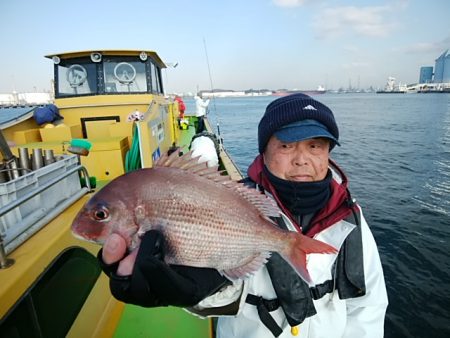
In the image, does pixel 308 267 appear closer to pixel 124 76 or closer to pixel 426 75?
pixel 124 76

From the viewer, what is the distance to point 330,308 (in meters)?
1.90

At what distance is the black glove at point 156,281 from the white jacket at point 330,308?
0.32 meters

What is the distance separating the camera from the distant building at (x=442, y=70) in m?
144

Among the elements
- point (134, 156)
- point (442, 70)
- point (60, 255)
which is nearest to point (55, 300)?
point (60, 255)

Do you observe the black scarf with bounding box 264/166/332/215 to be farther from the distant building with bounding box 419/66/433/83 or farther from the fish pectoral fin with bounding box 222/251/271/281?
the distant building with bounding box 419/66/433/83

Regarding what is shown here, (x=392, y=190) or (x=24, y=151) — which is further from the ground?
(x=24, y=151)

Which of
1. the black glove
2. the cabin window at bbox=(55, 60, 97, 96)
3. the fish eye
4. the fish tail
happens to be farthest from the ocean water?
the cabin window at bbox=(55, 60, 97, 96)

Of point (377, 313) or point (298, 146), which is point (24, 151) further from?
point (377, 313)

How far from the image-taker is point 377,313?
1.91 metres

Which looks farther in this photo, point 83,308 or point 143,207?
point 83,308

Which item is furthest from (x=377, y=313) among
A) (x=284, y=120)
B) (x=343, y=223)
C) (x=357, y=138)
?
(x=357, y=138)

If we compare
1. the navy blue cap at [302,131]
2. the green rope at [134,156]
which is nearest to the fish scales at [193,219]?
the navy blue cap at [302,131]

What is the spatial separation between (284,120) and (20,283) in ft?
6.14

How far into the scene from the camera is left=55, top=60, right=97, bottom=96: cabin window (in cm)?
733
